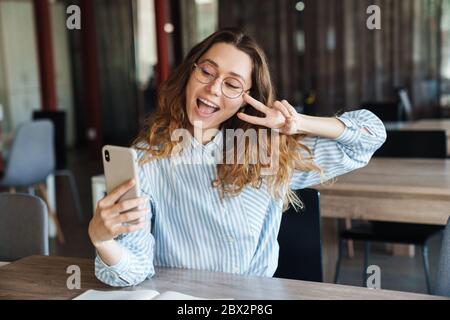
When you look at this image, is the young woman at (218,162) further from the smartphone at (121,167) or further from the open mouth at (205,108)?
the smartphone at (121,167)

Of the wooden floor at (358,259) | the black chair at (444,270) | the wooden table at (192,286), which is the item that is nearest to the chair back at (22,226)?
the wooden table at (192,286)

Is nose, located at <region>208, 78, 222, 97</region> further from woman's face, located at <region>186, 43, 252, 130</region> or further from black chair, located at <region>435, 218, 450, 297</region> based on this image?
black chair, located at <region>435, 218, 450, 297</region>

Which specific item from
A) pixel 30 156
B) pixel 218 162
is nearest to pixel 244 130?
pixel 218 162

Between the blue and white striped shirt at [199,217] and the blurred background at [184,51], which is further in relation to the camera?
the blurred background at [184,51]

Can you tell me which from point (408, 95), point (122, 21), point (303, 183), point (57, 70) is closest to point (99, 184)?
point (303, 183)

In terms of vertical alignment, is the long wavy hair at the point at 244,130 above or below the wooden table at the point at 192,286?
above

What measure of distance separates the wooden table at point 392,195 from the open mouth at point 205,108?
1.00 m

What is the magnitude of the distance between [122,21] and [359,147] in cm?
643

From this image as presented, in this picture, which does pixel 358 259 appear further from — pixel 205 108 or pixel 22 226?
pixel 205 108

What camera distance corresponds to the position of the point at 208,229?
1502mm

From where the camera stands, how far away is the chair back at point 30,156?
4086 millimetres

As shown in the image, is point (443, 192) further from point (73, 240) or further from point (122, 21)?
point (122, 21)

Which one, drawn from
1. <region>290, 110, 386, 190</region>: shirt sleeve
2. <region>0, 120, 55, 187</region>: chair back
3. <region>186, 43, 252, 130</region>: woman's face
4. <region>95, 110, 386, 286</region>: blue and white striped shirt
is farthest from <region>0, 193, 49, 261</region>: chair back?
<region>0, 120, 55, 187</region>: chair back

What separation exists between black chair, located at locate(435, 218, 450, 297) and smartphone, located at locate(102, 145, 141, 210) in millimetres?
748
